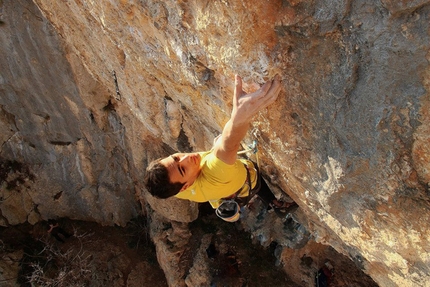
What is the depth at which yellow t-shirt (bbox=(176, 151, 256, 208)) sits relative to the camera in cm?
241

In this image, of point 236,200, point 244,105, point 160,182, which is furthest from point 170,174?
point 236,200

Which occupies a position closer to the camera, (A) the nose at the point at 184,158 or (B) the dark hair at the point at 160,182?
(B) the dark hair at the point at 160,182

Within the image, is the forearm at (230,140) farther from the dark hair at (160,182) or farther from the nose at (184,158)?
the dark hair at (160,182)

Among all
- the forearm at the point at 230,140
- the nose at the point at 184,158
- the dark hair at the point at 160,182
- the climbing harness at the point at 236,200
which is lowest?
the climbing harness at the point at 236,200

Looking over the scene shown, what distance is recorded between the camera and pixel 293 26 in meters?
1.72

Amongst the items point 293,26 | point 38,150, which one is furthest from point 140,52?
point 38,150

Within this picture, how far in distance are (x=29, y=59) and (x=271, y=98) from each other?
16.5ft

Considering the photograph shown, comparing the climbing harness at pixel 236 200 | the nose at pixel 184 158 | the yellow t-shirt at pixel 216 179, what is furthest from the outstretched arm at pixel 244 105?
the climbing harness at pixel 236 200

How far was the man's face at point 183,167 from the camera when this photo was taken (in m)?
2.32

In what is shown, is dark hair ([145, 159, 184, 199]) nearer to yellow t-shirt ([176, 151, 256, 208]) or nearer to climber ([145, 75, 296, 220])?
climber ([145, 75, 296, 220])

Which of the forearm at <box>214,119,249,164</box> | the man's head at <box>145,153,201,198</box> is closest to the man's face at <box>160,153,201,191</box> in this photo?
the man's head at <box>145,153,201,198</box>

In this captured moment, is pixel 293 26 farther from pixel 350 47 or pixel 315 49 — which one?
pixel 350 47

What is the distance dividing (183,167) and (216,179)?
0.25 m

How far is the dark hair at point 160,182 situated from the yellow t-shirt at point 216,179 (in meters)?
0.23
